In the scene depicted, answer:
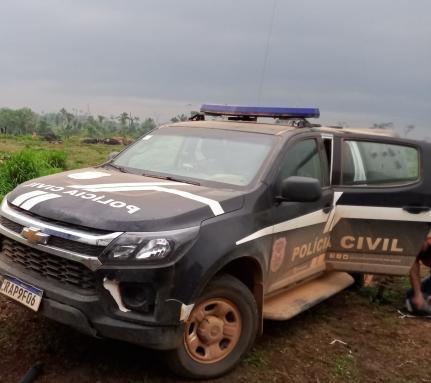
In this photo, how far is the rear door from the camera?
457 centimetres

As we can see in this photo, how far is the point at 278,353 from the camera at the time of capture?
394 cm

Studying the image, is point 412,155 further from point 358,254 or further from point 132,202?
point 132,202

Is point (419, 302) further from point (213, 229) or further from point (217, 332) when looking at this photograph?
point (213, 229)

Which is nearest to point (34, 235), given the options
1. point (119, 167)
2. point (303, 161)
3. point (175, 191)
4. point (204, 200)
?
point (175, 191)

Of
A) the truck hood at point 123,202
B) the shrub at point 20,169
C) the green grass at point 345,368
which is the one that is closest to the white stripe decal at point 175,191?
the truck hood at point 123,202

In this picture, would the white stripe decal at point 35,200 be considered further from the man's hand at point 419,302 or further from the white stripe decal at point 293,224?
the man's hand at point 419,302

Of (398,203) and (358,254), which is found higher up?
(398,203)

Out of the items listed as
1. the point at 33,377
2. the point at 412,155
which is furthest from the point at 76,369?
the point at 412,155

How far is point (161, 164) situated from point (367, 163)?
1.97m

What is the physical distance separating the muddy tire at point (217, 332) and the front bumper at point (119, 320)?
168mm

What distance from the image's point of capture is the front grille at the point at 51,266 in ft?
10.0

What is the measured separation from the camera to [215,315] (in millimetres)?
3441

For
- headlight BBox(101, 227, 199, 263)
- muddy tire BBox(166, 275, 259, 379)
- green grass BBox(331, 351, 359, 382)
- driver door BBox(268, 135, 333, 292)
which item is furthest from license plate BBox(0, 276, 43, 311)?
green grass BBox(331, 351, 359, 382)

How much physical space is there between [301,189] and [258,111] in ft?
4.56
